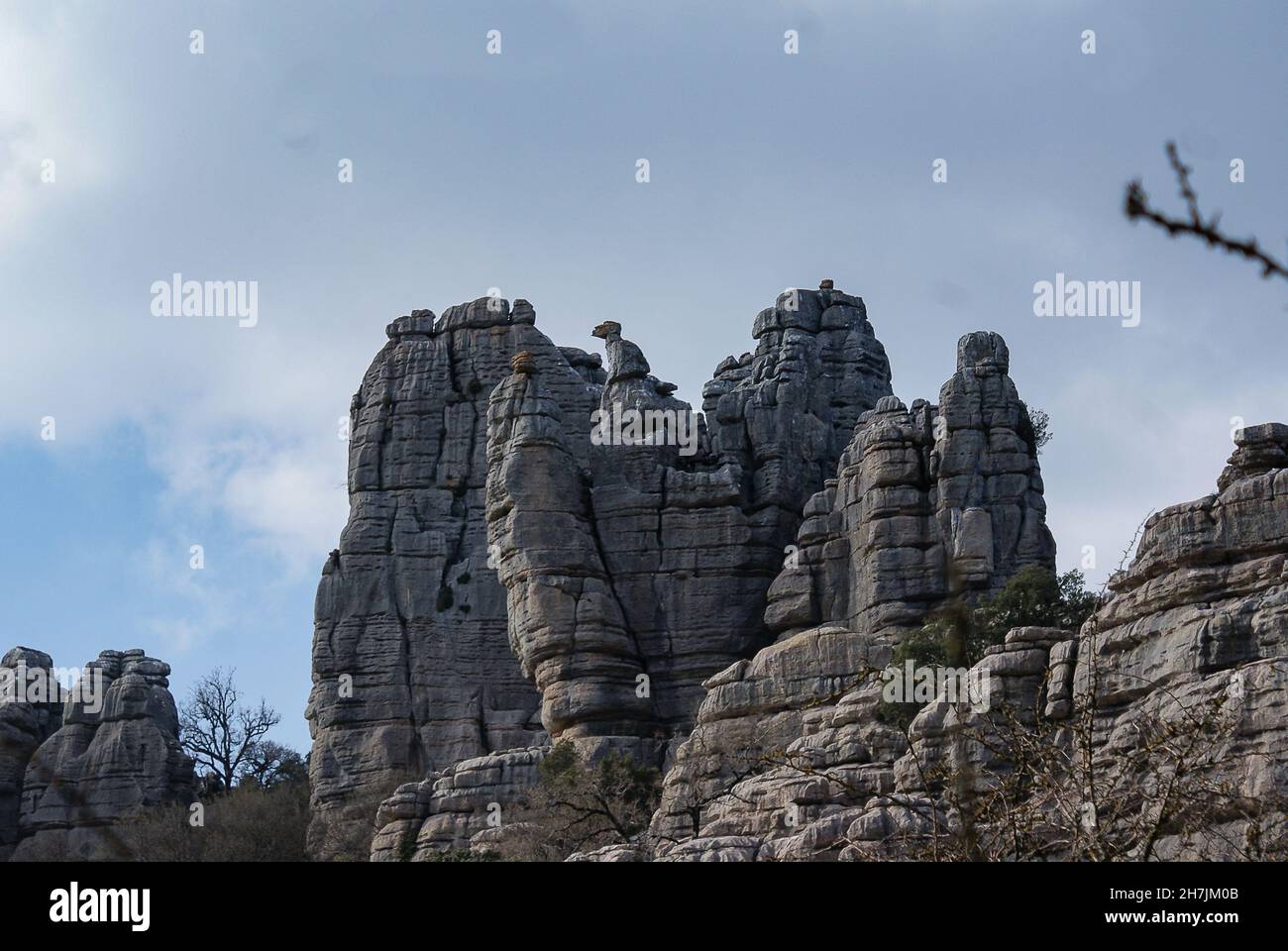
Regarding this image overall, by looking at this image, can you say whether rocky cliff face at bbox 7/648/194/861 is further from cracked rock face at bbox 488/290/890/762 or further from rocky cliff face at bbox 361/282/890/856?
cracked rock face at bbox 488/290/890/762

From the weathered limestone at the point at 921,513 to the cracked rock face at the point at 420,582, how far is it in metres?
10.3

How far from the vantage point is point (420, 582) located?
62188 mm

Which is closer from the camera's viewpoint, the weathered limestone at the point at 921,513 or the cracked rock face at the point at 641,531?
the weathered limestone at the point at 921,513

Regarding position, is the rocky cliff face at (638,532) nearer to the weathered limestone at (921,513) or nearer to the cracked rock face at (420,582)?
the weathered limestone at (921,513)

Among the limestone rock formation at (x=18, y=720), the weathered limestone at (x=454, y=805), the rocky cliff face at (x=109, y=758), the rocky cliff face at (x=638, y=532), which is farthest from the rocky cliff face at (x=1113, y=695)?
the limestone rock formation at (x=18, y=720)

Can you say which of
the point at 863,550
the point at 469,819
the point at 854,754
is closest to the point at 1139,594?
the point at 854,754

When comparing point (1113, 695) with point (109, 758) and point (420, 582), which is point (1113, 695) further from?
point (109, 758)

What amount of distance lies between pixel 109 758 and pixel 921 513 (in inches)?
1153

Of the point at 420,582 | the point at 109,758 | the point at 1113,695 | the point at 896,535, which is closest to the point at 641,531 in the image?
the point at 896,535

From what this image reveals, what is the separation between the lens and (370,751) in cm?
5916

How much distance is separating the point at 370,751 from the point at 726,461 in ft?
46.4

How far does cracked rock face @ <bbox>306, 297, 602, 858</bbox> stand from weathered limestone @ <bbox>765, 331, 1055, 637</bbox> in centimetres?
1032

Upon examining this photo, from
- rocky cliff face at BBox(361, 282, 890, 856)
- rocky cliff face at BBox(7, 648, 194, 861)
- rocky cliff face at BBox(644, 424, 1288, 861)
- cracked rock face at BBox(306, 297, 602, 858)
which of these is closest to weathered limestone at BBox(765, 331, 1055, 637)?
rocky cliff face at BBox(361, 282, 890, 856)

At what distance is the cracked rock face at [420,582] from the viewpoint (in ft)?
194
